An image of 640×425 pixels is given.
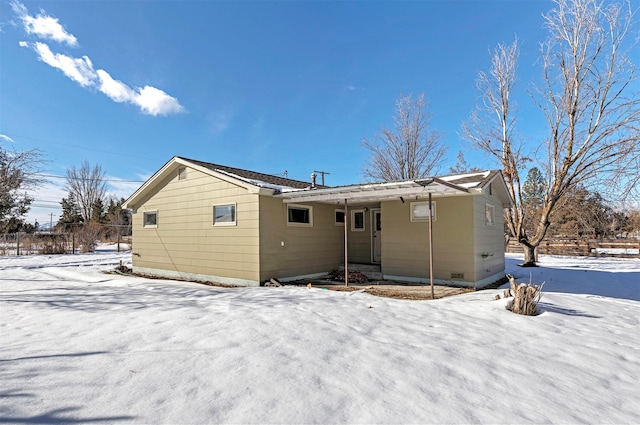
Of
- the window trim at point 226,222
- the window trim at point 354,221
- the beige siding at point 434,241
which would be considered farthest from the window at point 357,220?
the window trim at point 226,222

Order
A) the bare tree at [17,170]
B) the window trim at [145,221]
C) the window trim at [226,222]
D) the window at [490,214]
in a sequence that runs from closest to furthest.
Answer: the window trim at [226,222] < the window at [490,214] < the window trim at [145,221] < the bare tree at [17,170]

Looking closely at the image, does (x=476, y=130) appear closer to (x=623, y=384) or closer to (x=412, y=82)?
(x=412, y=82)

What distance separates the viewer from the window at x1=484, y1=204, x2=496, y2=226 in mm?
9070

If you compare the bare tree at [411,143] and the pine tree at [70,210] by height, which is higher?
the bare tree at [411,143]

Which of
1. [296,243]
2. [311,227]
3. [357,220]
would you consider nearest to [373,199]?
[311,227]

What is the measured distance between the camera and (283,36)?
41.8 ft

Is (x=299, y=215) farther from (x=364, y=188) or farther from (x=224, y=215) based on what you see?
(x=364, y=188)

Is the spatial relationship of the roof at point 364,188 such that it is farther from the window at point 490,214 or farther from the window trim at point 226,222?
the window at point 490,214

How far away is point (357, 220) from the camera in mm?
11422

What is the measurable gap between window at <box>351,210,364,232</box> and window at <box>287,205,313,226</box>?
2.22 meters

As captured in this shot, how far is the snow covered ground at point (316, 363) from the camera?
7.49 feet

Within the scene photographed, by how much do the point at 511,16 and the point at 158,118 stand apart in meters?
19.3

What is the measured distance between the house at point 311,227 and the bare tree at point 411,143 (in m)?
11.8

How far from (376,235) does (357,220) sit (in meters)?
0.89
